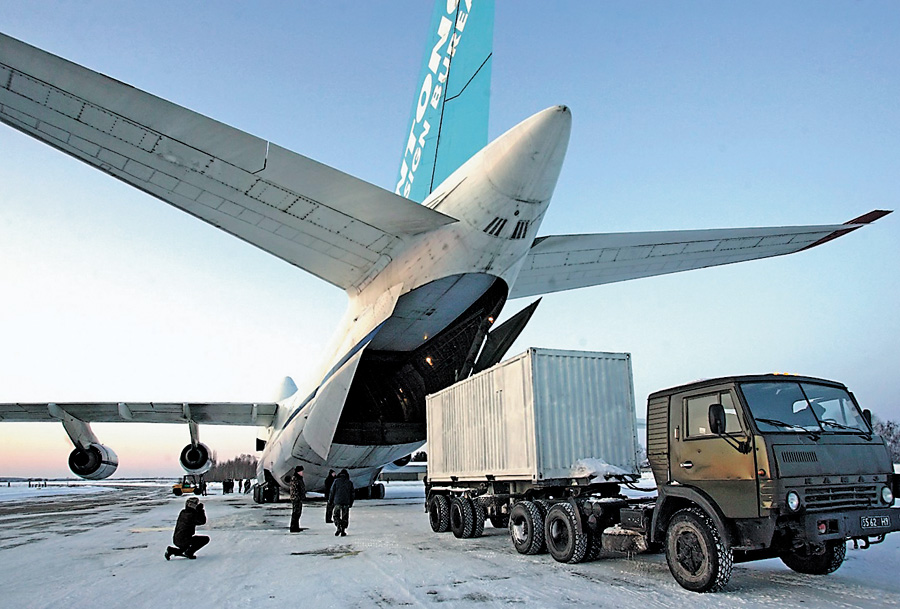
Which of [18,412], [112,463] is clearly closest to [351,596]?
[112,463]

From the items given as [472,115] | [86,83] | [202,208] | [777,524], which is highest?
[472,115]

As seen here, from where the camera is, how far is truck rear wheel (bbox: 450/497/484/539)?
1062 centimetres

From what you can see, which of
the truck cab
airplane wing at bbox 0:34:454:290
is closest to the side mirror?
the truck cab

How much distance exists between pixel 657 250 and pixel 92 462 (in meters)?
19.5

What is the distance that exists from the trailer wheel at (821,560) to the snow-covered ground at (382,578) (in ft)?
0.42

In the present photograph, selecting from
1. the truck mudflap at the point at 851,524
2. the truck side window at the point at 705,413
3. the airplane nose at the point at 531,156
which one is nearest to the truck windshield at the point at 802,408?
the truck side window at the point at 705,413

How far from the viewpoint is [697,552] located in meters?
6.20

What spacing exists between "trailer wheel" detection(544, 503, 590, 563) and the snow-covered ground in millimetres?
167

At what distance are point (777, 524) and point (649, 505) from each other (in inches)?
62.4

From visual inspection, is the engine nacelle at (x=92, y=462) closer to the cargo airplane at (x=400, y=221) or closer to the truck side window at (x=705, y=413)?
the cargo airplane at (x=400, y=221)

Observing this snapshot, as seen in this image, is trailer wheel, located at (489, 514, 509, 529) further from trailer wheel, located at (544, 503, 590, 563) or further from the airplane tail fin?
the airplane tail fin

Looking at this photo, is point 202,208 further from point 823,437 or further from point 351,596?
point 823,437

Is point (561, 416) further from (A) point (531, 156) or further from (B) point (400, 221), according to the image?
(B) point (400, 221)

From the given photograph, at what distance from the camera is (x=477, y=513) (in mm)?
10547
